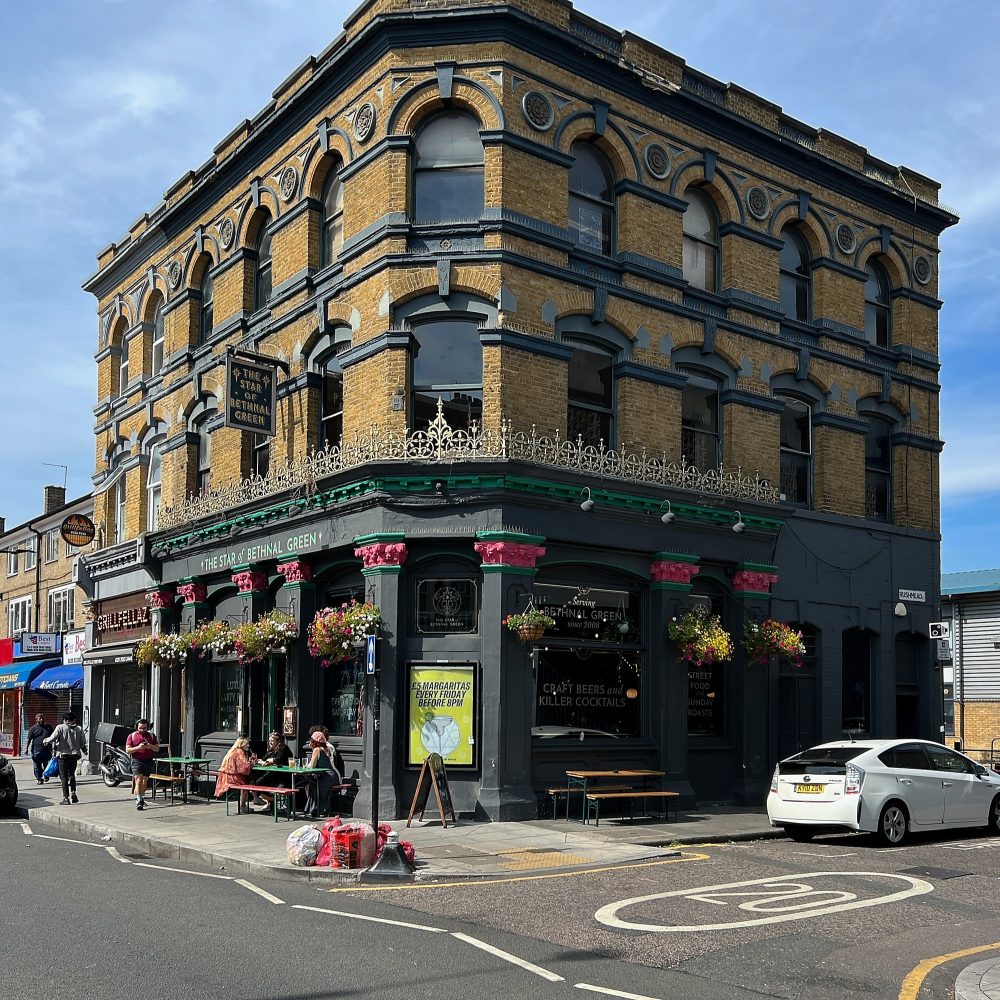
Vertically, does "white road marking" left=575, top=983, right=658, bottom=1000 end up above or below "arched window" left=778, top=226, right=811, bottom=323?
below

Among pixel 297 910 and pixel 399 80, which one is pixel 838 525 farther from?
pixel 297 910

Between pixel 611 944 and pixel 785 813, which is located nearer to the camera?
pixel 611 944

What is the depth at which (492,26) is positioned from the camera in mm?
18906

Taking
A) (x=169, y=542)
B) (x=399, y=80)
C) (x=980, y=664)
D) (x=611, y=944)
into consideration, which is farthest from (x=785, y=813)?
(x=980, y=664)

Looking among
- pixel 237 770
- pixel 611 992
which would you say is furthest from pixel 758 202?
pixel 611 992

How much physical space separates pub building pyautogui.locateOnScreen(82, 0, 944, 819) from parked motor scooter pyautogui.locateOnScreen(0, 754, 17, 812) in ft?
12.6

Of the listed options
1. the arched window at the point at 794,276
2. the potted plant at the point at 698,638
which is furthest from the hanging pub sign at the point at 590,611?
the arched window at the point at 794,276

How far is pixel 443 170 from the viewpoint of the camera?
19.2m

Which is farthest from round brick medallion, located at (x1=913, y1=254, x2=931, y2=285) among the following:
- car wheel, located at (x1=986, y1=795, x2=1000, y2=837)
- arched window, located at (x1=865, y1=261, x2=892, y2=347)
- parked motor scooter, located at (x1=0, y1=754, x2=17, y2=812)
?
parked motor scooter, located at (x1=0, y1=754, x2=17, y2=812)

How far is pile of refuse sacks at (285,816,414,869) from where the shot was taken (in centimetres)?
1340

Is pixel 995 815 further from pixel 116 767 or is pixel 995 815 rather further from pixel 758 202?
pixel 116 767

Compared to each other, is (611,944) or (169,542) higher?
(169,542)

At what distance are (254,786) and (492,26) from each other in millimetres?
12877

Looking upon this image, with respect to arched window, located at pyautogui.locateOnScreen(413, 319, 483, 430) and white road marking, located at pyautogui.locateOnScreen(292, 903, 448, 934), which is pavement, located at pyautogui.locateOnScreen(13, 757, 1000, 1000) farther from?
arched window, located at pyautogui.locateOnScreen(413, 319, 483, 430)
